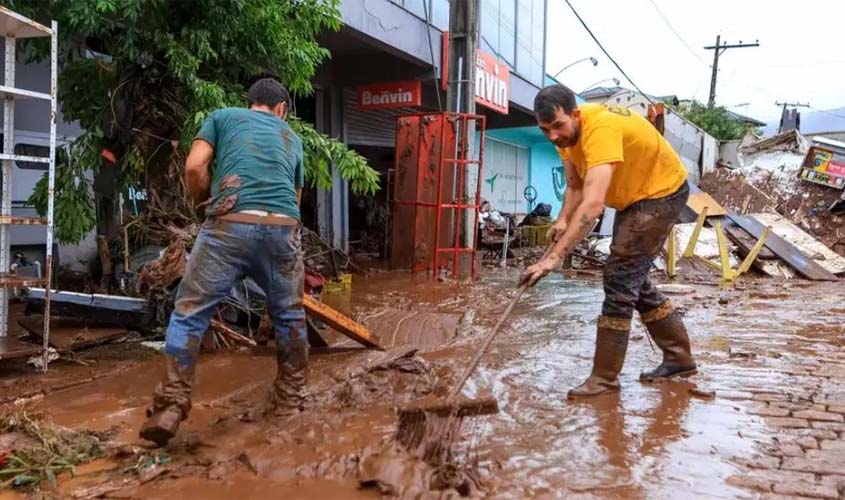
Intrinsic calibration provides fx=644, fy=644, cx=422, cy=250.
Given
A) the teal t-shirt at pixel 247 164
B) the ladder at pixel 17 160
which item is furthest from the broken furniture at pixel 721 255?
the ladder at pixel 17 160

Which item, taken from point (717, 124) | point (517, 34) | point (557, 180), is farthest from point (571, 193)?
point (717, 124)

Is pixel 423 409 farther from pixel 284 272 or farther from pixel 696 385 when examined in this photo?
pixel 696 385

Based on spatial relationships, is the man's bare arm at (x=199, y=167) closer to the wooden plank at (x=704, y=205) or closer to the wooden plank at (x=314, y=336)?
the wooden plank at (x=314, y=336)

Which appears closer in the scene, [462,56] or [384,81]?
[462,56]

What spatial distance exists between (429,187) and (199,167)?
256 inches

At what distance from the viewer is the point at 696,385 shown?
386 centimetres

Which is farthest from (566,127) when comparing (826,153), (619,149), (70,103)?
(826,153)

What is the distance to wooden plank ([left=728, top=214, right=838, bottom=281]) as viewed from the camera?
35.0ft

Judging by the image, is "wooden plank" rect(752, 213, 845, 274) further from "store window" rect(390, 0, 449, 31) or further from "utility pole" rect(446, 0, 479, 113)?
"store window" rect(390, 0, 449, 31)

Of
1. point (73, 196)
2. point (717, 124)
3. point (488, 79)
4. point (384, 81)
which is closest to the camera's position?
point (73, 196)

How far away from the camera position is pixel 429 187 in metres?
9.49

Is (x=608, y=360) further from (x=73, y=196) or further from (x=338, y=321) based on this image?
(x=73, y=196)

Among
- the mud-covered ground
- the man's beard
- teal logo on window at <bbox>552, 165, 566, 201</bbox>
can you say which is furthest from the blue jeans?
teal logo on window at <bbox>552, 165, 566, 201</bbox>

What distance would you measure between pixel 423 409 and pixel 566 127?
177cm
